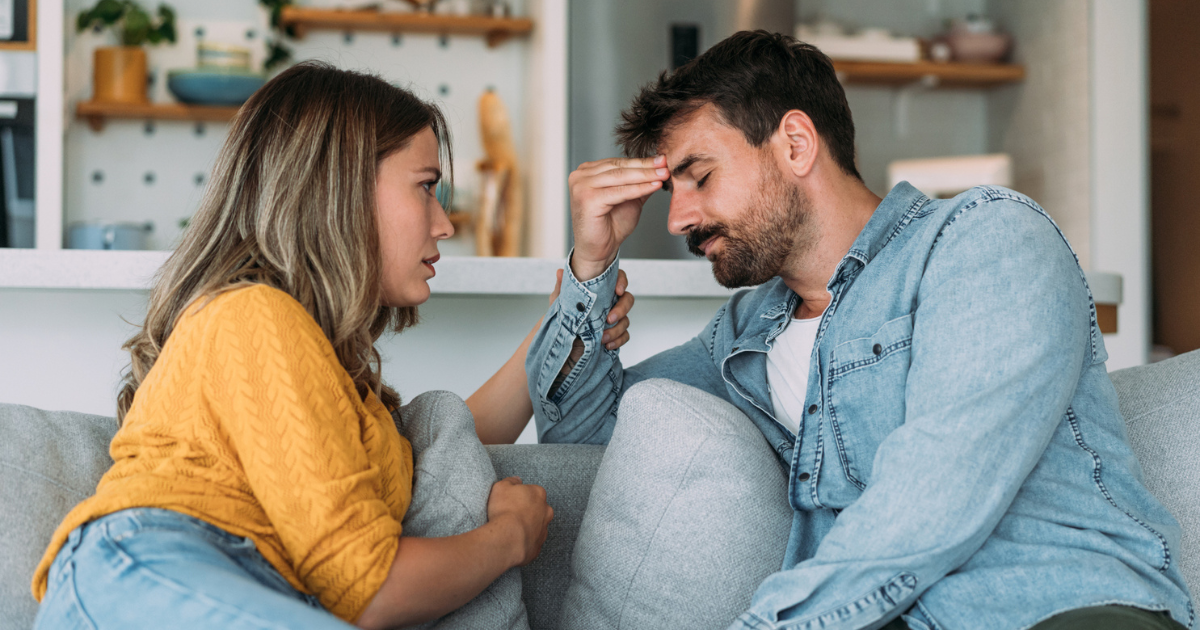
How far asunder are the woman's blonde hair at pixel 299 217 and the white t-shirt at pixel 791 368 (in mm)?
623

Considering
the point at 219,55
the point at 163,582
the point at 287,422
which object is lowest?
the point at 163,582

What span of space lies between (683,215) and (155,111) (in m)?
2.53

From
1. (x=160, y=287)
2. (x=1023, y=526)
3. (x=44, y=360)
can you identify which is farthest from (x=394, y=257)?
(x=44, y=360)

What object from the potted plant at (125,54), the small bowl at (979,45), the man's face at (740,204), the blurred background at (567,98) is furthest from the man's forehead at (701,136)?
the small bowl at (979,45)

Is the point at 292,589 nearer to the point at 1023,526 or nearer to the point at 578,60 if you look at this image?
the point at 1023,526

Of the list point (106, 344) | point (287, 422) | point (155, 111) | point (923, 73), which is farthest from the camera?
point (923, 73)

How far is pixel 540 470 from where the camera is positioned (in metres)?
1.42

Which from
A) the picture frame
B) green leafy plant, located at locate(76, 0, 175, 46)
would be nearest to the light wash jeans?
the picture frame

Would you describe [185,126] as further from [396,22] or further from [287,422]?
[287,422]

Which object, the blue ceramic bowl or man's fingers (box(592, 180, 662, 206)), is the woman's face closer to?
man's fingers (box(592, 180, 662, 206))

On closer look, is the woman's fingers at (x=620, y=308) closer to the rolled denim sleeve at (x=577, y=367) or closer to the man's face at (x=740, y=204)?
the rolled denim sleeve at (x=577, y=367)

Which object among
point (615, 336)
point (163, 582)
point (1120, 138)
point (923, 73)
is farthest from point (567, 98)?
point (163, 582)

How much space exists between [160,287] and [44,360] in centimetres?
79

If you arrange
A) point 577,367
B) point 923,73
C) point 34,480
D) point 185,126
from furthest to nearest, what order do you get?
point 923,73
point 185,126
point 577,367
point 34,480
